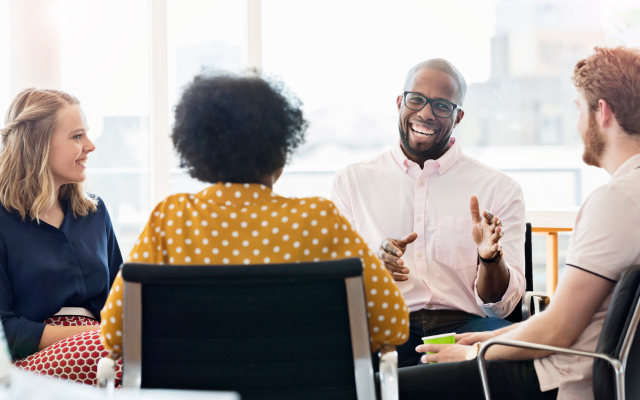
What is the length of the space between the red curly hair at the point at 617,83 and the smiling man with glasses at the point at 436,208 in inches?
25.9

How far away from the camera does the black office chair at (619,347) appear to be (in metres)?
1.14

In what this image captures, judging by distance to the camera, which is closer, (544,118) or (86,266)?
(86,266)

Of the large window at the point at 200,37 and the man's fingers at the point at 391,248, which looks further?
the large window at the point at 200,37

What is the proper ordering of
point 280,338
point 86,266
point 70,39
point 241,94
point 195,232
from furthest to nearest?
1. point 70,39
2. point 86,266
3. point 241,94
4. point 195,232
5. point 280,338

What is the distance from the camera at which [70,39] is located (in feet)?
10.5

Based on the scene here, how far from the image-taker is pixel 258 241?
3.41ft

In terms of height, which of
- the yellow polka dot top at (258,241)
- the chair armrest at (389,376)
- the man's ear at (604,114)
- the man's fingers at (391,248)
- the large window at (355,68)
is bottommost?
the chair armrest at (389,376)

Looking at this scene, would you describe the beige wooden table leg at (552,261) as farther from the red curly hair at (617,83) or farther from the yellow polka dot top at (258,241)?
the yellow polka dot top at (258,241)

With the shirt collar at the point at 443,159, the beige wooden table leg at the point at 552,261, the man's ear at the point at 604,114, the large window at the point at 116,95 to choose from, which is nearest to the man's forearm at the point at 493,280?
the shirt collar at the point at 443,159

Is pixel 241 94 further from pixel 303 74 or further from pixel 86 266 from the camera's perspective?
pixel 303 74

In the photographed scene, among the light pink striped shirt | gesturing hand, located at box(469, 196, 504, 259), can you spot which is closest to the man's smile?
the light pink striped shirt

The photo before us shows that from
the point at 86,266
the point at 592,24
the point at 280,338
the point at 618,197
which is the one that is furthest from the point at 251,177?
the point at 592,24

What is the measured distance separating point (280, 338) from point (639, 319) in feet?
2.44

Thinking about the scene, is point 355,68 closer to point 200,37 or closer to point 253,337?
point 200,37
